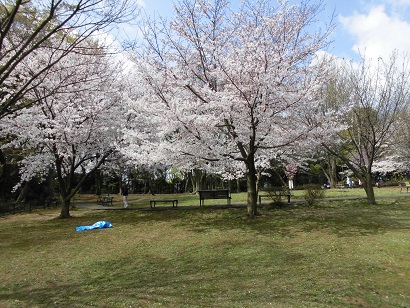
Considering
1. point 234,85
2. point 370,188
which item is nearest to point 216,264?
point 234,85

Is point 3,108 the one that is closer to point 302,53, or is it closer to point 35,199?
point 302,53

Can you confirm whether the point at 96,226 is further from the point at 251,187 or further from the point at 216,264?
the point at 216,264

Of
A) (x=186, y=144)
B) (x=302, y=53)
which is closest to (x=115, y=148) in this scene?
(x=186, y=144)

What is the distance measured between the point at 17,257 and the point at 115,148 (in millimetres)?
7404

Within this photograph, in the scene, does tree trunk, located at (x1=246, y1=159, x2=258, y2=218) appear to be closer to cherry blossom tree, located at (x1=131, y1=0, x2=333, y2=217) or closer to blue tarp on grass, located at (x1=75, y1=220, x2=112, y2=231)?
cherry blossom tree, located at (x1=131, y1=0, x2=333, y2=217)

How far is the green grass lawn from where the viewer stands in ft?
13.8

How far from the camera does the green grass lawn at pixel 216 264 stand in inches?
166

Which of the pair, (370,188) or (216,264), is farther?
(370,188)

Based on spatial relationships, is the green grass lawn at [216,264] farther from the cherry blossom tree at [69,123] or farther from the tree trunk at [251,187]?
the cherry blossom tree at [69,123]

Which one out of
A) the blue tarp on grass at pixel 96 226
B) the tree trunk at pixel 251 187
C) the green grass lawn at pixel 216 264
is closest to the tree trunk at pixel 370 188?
the green grass lawn at pixel 216 264

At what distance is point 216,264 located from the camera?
5.75m

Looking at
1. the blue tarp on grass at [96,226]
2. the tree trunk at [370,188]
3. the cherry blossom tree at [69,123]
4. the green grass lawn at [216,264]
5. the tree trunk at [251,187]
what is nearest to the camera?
the green grass lawn at [216,264]

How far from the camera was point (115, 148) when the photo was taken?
1398 cm

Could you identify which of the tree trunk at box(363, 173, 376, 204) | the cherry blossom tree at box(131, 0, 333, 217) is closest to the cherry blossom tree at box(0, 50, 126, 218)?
the cherry blossom tree at box(131, 0, 333, 217)
